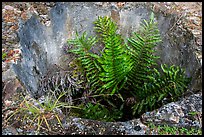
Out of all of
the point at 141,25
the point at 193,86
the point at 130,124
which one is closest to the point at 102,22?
the point at 141,25

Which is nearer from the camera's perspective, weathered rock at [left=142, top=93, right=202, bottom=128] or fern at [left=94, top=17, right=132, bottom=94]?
weathered rock at [left=142, top=93, right=202, bottom=128]

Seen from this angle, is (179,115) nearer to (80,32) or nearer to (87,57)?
(87,57)

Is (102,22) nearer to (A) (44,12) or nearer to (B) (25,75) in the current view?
(A) (44,12)

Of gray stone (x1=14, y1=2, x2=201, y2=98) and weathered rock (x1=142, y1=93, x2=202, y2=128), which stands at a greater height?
gray stone (x1=14, y1=2, x2=201, y2=98)

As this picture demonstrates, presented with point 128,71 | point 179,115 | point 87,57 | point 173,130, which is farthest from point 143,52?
point 173,130

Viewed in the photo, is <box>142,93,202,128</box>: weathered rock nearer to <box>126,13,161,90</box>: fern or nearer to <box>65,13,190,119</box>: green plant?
<box>65,13,190,119</box>: green plant

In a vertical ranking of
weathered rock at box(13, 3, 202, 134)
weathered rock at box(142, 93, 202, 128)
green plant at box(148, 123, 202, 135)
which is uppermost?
weathered rock at box(13, 3, 202, 134)

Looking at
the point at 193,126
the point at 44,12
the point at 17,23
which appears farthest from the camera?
the point at 44,12

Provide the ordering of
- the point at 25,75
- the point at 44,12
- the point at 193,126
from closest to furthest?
the point at 193,126 → the point at 25,75 → the point at 44,12

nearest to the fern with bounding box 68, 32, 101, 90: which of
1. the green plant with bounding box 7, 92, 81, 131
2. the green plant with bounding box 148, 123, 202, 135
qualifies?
the green plant with bounding box 7, 92, 81, 131
